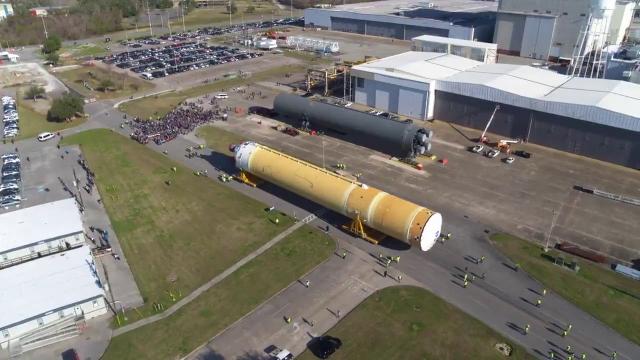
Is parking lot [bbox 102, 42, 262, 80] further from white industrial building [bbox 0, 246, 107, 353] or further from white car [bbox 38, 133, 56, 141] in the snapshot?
white industrial building [bbox 0, 246, 107, 353]

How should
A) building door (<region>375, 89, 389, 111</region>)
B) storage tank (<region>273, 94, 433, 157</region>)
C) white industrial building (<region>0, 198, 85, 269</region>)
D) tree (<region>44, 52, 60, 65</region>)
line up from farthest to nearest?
1. tree (<region>44, 52, 60, 65</region>)
2. building door (<region>375, 89, 389, 111</region>)
3. storage tank (<region>273, 94, 433, 157</region>)
4. white industrial building (<region>0, 198, 85, 269</region>)

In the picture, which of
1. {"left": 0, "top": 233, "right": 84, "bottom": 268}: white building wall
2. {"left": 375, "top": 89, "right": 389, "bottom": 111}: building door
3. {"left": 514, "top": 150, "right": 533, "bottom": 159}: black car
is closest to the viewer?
{"left": 0, "top": 233, "right": 84, "bottom": 268}: white building wall

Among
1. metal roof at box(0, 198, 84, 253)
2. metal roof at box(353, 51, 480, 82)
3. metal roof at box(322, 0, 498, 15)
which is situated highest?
metal roof at box(322, 0, 498, 15)

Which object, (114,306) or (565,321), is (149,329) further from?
(565,321)

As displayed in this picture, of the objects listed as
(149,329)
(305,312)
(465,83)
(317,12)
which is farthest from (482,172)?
(317,12)

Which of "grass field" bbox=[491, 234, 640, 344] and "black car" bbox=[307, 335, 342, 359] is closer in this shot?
"black car" bbox=[307, 335, 342, 359]

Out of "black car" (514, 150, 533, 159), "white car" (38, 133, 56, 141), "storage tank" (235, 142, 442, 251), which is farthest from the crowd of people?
"black car" (514, 150, 533, 159)
